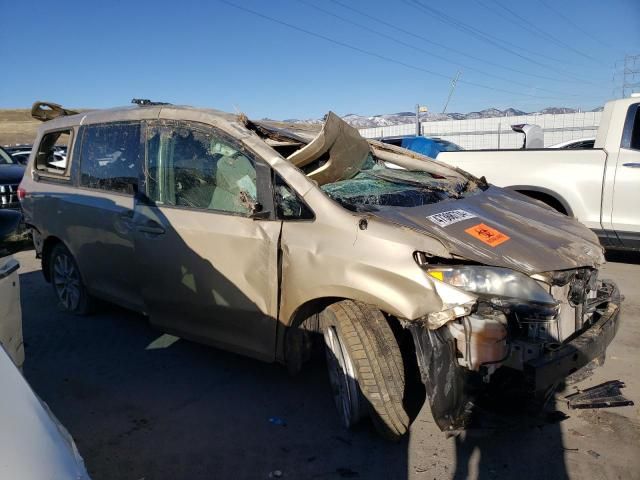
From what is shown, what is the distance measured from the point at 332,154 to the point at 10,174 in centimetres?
752

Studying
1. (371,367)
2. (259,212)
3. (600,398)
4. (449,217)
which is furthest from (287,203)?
(600,398)

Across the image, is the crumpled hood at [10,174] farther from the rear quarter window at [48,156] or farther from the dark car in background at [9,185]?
the rear quarter window at [48,156]

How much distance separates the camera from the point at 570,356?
2479 mm

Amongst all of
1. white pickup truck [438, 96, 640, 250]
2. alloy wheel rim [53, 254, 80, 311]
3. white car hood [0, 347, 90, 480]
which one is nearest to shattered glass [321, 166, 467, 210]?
white car hood [0, 347, 90, 480]

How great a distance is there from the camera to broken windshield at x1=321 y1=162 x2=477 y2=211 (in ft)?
10.5

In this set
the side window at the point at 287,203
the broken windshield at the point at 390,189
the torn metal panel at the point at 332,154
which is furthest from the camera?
the torn metal panel at the point at 332,154

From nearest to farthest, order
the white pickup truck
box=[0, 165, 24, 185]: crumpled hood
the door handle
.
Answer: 1. the door handle
2. the white pickup truck
3. box=[0, 165, 24, 185]: crumpled hood

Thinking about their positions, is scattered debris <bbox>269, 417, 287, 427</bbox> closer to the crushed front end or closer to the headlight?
the crushed front end

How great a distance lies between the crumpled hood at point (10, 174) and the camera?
8.52 m

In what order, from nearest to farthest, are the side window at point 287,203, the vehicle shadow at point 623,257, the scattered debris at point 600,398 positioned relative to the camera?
the side window at point 287,203, the scattered debris at point 600,398, the vehicle shadow at point 623,257

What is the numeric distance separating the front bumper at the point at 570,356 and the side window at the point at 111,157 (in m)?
2.97

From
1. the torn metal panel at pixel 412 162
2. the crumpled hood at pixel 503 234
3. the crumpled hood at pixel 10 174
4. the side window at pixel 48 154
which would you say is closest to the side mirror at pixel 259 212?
the crumpled hood at pixel 503 234

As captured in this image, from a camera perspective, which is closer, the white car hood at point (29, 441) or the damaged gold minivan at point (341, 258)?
the white car hood at point (29, 441)

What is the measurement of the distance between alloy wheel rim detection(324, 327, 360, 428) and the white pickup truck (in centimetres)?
419
